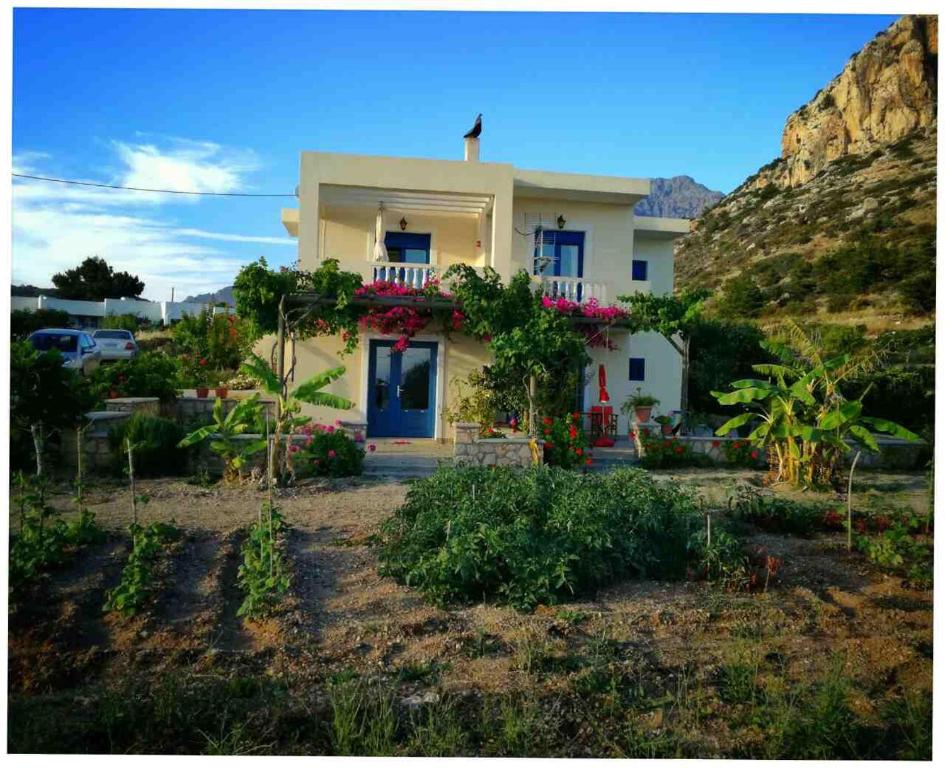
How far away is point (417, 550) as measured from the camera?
17.8 feet

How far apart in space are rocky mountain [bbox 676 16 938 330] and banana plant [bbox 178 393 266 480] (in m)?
12.8

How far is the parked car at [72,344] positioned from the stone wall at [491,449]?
13920 mm

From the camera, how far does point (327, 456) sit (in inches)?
399

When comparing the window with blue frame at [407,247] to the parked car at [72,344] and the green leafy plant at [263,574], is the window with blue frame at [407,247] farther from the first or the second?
the parked car at [72,344]

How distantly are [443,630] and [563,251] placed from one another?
36.7ft

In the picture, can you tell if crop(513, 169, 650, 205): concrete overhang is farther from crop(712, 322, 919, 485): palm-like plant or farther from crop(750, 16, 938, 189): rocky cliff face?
crop(750, 16, 938, 189): rocky cliff face

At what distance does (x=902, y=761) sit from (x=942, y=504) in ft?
4.97

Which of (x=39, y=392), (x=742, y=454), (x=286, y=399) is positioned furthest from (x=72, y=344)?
(x=742, y=454)

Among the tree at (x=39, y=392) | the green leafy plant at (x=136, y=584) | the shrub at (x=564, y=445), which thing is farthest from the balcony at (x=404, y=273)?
the green leafy plant at (x=136, y=584)

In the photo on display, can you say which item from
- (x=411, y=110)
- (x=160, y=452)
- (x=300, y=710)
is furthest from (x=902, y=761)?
(x=160, y=452)

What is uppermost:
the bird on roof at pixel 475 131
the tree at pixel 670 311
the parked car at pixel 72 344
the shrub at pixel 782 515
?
the bird on roof at pixel 475 131

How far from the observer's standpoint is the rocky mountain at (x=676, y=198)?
272ft

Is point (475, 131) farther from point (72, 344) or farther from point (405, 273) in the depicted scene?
point (72, 344)

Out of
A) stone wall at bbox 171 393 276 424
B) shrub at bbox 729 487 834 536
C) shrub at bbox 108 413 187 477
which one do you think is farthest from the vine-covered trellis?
shrub at bbox 729 487 834 536
